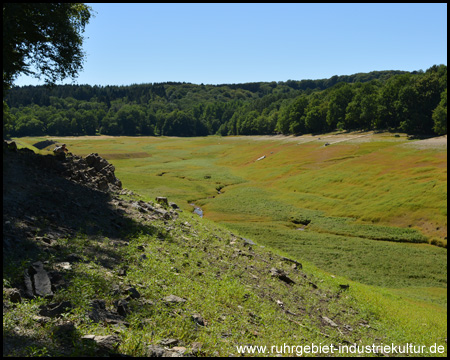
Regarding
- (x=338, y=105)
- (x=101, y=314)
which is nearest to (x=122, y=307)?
(x=101, y=314)

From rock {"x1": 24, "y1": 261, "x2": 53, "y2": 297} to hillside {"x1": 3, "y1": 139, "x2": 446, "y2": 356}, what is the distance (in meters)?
0.05

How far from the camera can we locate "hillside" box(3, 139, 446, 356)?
36.7 feet

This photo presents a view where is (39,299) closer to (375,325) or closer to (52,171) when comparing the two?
(375,325)

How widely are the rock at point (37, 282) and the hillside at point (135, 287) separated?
5 cm

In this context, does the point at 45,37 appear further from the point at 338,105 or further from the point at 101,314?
the point at 338,105

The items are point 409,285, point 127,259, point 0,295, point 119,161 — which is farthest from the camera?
point 119,161

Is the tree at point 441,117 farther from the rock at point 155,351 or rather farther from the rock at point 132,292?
the rock at point 155,351

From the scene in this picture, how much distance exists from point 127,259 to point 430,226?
4829 cm

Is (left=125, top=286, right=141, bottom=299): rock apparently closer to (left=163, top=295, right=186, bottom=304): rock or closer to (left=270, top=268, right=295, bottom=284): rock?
(left=163, top=295, right=186, bottom=304): rock

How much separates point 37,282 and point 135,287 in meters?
3.90

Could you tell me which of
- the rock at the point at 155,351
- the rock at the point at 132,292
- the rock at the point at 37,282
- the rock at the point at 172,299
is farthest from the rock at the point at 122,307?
the rock at the point at 37,282

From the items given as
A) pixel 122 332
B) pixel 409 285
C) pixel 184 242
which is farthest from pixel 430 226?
pixel 122 332

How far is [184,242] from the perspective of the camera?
24.4 metres

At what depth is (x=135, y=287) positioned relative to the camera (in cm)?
1491
